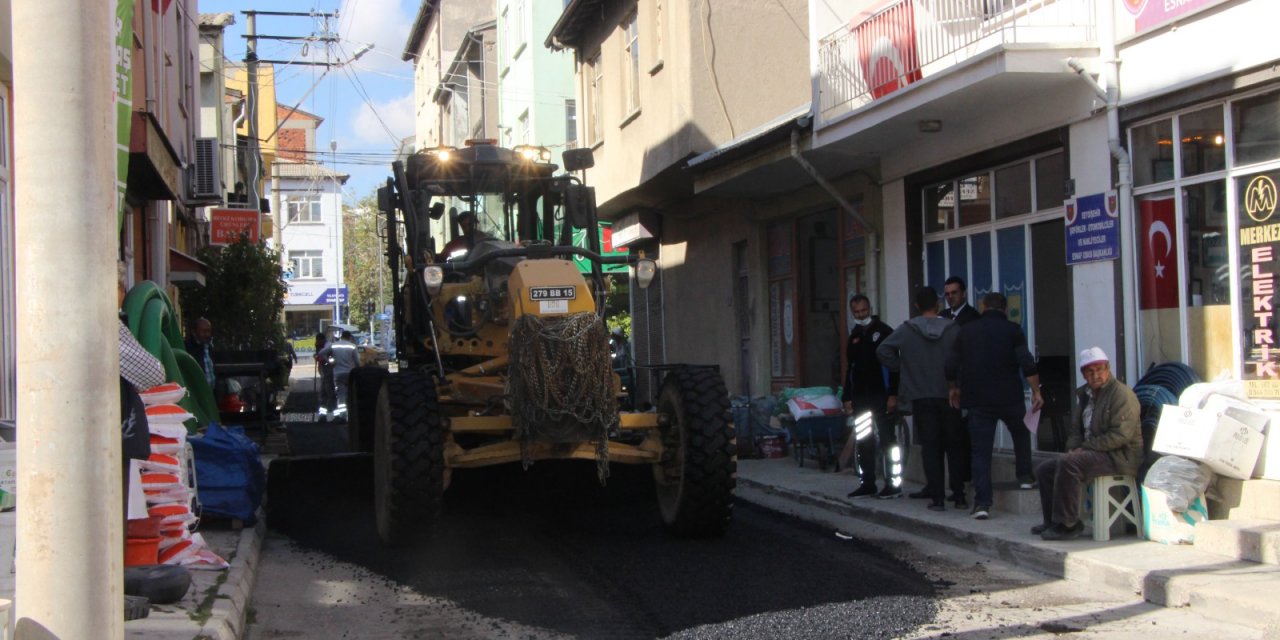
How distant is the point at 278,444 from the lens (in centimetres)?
1362

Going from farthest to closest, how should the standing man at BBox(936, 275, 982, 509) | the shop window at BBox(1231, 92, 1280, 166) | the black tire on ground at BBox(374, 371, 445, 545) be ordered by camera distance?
the standing man at BBox(936, 275, 982, 509), the shop window at BBox(1231, 92, 1280, 166), the black tire on ground at BBox(374, 371, 445, 545)

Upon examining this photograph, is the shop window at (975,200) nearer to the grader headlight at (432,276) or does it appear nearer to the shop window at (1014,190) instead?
the shop window at (1014,190)

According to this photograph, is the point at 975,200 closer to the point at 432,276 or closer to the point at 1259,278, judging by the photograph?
the point at 1259,278

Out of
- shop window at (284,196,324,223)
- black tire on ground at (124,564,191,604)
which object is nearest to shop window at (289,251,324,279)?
shop window at (284,196,324,223)

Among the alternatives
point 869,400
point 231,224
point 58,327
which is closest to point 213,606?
point 58,327

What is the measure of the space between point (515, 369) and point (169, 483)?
88.8 inches

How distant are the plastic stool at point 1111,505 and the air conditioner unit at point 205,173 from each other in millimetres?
15588

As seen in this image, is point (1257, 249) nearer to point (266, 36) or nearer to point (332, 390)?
point (332, 390)

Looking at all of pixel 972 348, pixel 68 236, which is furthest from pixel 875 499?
pixel 68 236

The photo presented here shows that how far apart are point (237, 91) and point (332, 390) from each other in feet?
85.8

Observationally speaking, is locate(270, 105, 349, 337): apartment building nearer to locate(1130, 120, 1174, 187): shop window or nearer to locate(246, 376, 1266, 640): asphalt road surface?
locate(246, 376, 1266, 640): asphalt road surface

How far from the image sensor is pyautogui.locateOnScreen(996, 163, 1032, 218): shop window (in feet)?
38.0

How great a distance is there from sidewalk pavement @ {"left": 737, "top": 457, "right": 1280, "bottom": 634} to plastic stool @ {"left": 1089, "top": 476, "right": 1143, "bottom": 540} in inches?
4.2

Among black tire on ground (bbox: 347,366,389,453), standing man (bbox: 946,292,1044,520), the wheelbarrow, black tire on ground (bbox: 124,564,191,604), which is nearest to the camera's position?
black tire on ground (bbox: 124,564,191,604)
